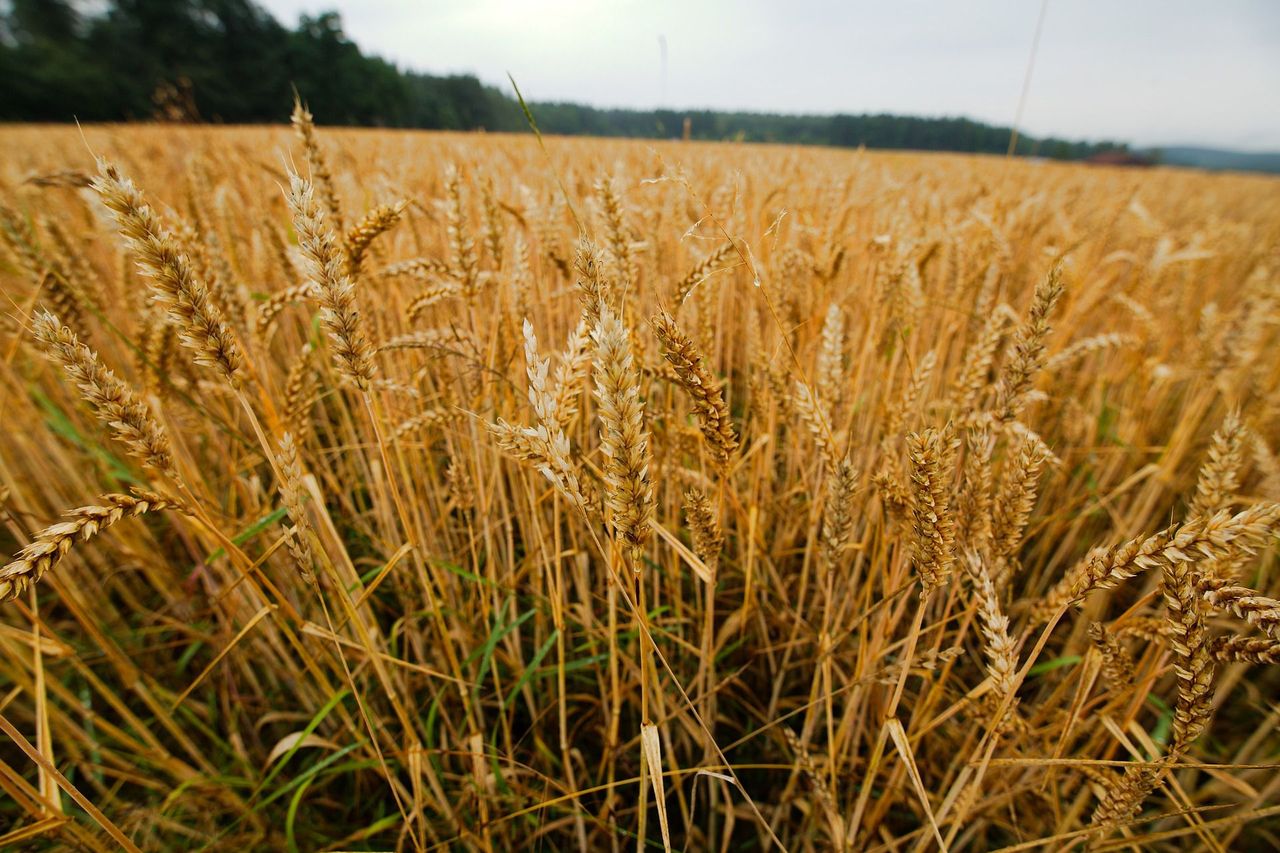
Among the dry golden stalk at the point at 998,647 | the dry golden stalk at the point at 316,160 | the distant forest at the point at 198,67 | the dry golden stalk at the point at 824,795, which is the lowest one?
the dry golden stalk at the point at 824,795

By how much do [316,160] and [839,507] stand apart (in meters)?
1.20

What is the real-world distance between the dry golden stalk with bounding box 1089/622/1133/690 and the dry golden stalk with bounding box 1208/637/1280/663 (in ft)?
0.63

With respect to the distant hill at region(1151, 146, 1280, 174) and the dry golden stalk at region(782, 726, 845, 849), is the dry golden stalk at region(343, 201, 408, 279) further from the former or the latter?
the distant hill at region(1151, 146, 1280, 174)

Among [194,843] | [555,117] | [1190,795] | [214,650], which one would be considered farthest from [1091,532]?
[555,117]

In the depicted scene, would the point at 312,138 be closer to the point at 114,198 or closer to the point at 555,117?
the point at 114,198

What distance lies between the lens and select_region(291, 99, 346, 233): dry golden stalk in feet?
3.33

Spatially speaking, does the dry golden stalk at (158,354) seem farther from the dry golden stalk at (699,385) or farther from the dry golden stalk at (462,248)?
the dry golden stalk at (699,385)

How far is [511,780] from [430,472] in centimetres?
76

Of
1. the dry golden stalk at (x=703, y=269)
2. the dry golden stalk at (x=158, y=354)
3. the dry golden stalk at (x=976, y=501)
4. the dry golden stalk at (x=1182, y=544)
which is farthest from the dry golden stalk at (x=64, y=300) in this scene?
the dry golden stalk at (x=1182, y=544)

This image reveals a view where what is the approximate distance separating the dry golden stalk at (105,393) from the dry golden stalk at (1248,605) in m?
1.18

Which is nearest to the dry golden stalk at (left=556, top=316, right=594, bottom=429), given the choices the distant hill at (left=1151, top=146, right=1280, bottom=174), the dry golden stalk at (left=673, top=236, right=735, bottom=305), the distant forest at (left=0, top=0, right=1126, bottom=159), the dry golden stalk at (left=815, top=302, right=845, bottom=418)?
the dry golden stalk at (left=673, top=236, right=735, bottom=305)

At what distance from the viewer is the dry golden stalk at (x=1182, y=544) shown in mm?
541

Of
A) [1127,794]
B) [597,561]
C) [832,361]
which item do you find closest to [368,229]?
[832,361]

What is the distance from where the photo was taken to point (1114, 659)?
859mm
